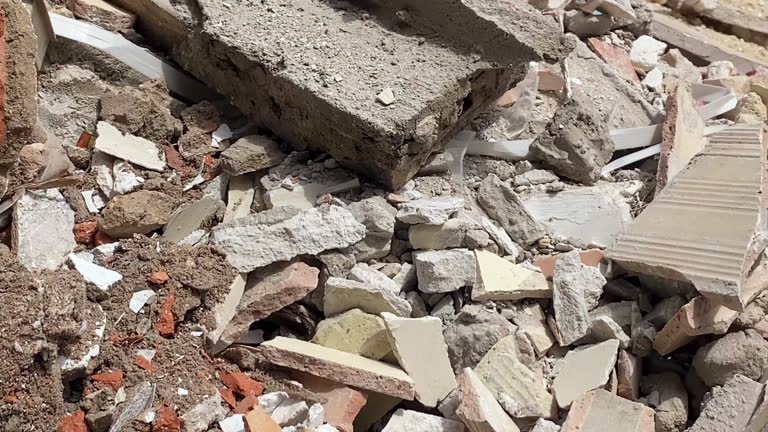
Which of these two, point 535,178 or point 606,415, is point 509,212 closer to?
point 535,178

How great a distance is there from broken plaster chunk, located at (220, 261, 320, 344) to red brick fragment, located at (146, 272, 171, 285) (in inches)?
9.7

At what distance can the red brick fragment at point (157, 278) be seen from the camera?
8.02 ft

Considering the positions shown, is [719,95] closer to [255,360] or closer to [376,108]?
[376,108]

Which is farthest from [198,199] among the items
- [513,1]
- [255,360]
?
[513,1]

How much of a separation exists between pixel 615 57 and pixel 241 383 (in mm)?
2505

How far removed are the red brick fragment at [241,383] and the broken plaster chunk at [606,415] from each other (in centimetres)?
94

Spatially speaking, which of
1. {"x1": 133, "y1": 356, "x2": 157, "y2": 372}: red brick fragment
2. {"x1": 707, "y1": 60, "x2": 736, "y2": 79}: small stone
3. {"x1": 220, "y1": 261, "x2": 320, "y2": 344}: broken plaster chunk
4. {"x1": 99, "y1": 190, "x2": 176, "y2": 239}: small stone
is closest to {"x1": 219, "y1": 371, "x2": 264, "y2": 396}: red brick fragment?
{"x1": 220, "y1": 261, "x2": 320, "y2": 344}: broken plaster chunk

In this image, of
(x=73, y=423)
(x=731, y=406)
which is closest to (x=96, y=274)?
(x=73, y=423)

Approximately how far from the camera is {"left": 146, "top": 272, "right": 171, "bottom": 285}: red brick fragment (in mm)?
2445

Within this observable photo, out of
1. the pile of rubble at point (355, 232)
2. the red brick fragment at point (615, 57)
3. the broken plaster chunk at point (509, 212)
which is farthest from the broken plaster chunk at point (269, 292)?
the red brick fragment at point (615, 57)

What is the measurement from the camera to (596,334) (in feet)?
8.46

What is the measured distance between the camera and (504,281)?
104 inches

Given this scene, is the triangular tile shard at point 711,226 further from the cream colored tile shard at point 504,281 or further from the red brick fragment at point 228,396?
the red brick fragment at point 228,396

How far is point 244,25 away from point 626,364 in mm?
1840
